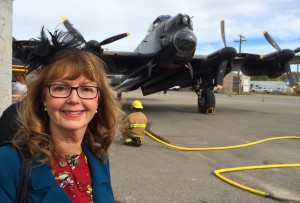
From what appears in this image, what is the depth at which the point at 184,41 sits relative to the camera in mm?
13484

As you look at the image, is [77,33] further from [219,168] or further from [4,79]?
[219,168]

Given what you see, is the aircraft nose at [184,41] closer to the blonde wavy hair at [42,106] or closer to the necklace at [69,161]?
the blonde wavy hair at [42,106]

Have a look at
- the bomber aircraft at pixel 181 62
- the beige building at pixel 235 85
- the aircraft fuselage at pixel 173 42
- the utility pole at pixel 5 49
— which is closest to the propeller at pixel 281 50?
the bomber aircraft at pixel 181 62

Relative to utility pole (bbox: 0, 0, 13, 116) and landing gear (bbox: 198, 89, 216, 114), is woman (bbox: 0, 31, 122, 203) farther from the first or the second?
landing gear (bbox: 198, 89, 216, 114)

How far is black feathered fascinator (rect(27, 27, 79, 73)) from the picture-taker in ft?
5.91

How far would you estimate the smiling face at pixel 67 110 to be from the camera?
172cm

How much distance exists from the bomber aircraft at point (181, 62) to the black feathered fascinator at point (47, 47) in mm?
11751

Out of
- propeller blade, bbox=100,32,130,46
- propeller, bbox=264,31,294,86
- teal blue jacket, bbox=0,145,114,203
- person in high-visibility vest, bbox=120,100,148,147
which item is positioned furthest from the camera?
propeller, bbox=264,31,294,86

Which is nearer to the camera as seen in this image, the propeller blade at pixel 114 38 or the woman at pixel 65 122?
the woman at pixel 65 122

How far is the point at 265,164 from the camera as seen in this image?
691 centimetres

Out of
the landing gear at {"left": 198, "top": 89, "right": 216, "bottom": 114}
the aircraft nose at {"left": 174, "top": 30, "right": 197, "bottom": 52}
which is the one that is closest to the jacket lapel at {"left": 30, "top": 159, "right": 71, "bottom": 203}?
the aircraft nose at {"left": 174, "top": 30, "right": 197, "bottom": 52}

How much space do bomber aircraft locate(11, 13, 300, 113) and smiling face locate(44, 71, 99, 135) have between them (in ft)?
39.1

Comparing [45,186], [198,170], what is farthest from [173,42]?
[45,186]

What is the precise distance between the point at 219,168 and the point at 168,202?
7.34 ft
